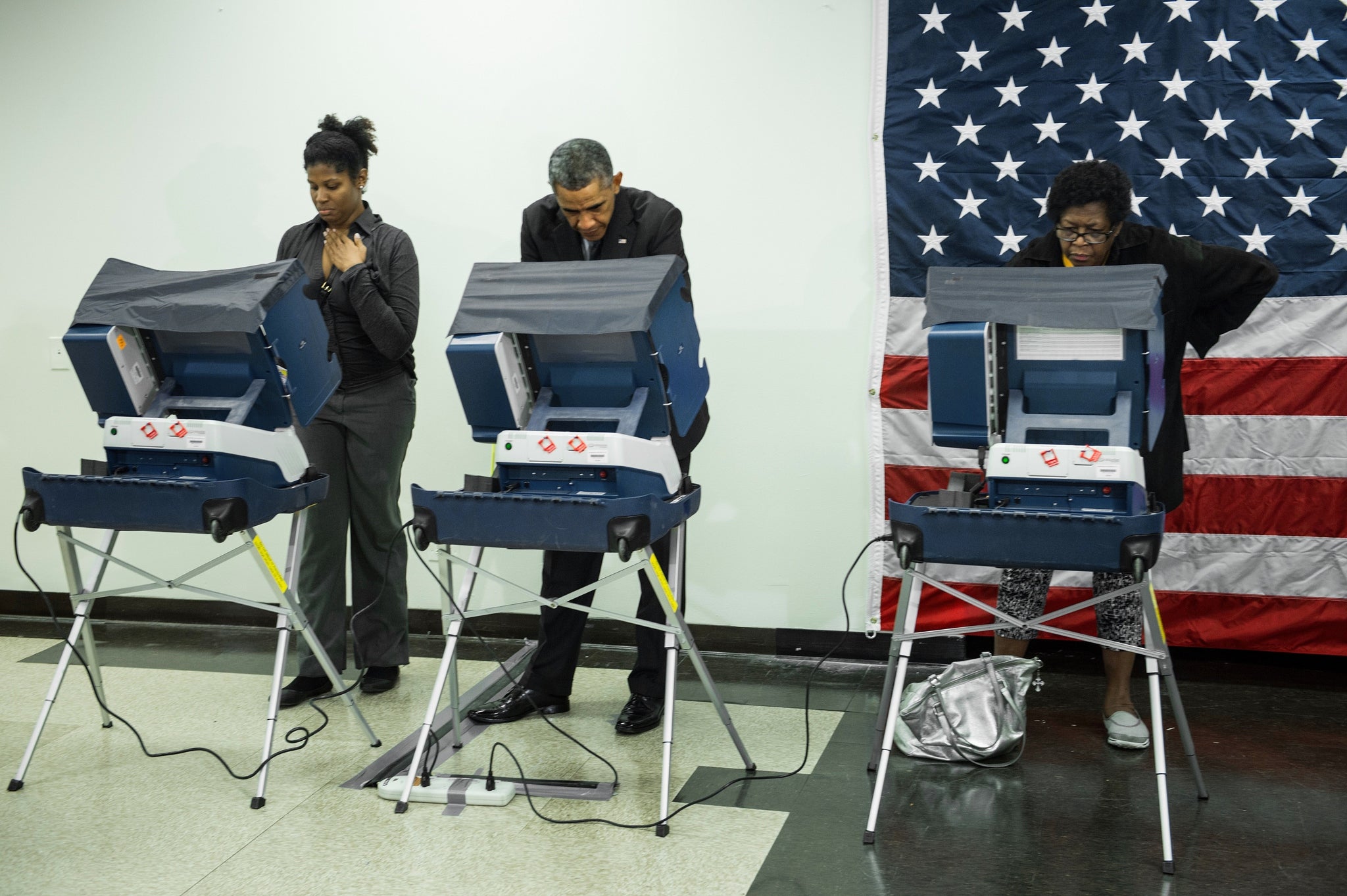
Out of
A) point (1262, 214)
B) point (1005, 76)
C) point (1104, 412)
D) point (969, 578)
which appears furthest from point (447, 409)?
point (1262, 214)

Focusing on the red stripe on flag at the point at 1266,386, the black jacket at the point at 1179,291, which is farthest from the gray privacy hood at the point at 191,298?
the red stripe on flag at the point at 1266,386

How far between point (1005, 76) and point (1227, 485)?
145 centimetres

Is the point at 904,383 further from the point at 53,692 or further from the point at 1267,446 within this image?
the point at 53,692

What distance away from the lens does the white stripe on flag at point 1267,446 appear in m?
3.59

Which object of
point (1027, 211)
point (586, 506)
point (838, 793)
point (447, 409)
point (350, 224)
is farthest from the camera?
point (447, 409)

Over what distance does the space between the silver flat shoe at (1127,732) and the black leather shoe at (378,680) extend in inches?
83.5

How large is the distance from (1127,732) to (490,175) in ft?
9.00

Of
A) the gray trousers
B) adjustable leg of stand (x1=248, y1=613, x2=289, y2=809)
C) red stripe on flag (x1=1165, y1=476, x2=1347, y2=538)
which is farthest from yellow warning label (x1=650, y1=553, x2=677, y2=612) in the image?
red stripe on flag (x1=1165, y1=476, x2=1347, y2=538)

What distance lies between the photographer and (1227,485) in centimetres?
367

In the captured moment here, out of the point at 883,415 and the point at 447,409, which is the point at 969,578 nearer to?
the point at 883,415

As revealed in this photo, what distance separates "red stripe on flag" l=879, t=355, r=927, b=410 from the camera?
12.7 feet

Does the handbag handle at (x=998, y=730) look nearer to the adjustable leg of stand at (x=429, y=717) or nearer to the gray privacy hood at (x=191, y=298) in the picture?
the adjustable leg of stand at (x=429, y=717)

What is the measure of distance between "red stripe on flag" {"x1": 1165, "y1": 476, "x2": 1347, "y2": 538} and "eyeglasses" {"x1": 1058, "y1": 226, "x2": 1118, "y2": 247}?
1175mm

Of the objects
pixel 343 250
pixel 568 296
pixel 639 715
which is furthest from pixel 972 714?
pixel 343 250
